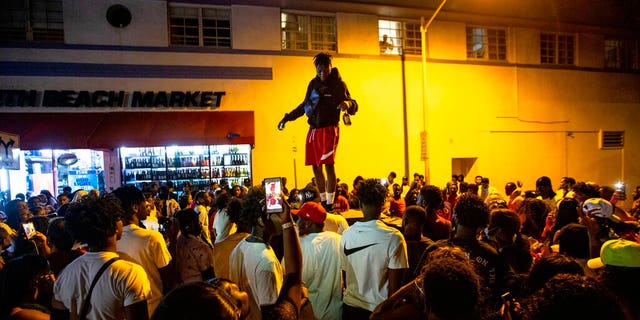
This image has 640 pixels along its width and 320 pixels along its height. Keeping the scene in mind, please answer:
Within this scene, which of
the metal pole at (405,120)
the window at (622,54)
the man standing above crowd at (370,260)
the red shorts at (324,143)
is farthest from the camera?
the window at (622,54)

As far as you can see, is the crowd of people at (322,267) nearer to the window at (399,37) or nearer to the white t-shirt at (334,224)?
the white t-shirt at (334,224)

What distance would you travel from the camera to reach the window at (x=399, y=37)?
56.0ft

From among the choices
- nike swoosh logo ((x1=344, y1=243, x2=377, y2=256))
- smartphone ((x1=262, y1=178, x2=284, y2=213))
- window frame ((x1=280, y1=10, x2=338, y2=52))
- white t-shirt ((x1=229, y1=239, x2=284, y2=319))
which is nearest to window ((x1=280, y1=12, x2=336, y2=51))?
window frame ((x1=280, y1=10, x2=338, y2=52))

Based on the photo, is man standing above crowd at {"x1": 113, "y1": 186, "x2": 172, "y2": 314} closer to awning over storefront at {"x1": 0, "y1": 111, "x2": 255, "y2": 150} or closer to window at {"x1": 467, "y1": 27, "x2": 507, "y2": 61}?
awning over storefront at {"x1": 0, "y1": 111, "x2": 255, "y2": 150}

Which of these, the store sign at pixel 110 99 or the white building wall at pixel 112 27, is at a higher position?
the white building wall at pixel 112 27

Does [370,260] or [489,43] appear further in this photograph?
[489,43]

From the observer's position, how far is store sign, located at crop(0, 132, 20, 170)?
734 cm

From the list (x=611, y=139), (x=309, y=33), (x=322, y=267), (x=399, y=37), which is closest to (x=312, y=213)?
(x=322, y=267)

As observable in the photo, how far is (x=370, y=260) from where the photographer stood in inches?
134

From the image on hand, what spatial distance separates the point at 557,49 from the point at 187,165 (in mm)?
18092

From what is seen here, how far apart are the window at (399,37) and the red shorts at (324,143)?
37.8 feet

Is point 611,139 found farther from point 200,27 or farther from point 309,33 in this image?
point 200,27

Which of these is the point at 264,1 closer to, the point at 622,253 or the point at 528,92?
the point at 528,92

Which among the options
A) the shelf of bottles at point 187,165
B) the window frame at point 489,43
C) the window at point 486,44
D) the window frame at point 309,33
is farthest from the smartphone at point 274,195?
the window at point 486,44
